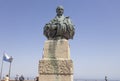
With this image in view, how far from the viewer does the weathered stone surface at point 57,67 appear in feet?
30.9

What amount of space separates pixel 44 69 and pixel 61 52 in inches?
37.3

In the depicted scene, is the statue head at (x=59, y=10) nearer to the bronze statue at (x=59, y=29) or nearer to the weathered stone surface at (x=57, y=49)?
the bronze statue at (x=59, y=29)

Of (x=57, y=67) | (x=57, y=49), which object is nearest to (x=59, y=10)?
(x=57, y=49)

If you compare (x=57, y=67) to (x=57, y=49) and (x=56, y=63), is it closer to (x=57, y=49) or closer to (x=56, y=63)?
(x=56, y=63)

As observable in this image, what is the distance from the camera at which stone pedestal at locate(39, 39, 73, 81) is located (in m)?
9.41

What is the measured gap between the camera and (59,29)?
32.0ft

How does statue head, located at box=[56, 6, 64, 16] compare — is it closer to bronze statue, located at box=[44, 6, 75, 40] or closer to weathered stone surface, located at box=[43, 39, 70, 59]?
bronze statue, located at box=[44, 6, 75, 40]

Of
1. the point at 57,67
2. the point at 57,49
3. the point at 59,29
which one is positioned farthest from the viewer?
the point at 59,29

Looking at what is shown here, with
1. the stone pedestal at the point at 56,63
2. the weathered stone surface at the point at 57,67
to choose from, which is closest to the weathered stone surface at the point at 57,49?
the stone pedestal at the point at 56,63

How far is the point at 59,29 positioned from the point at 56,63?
4.52 feet

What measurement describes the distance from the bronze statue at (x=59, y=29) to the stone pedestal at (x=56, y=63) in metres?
0.32

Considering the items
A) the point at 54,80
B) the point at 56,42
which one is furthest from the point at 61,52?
the point at 54,80

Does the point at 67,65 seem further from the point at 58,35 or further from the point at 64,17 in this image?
the point at 64,17

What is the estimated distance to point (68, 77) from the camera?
937 cm
